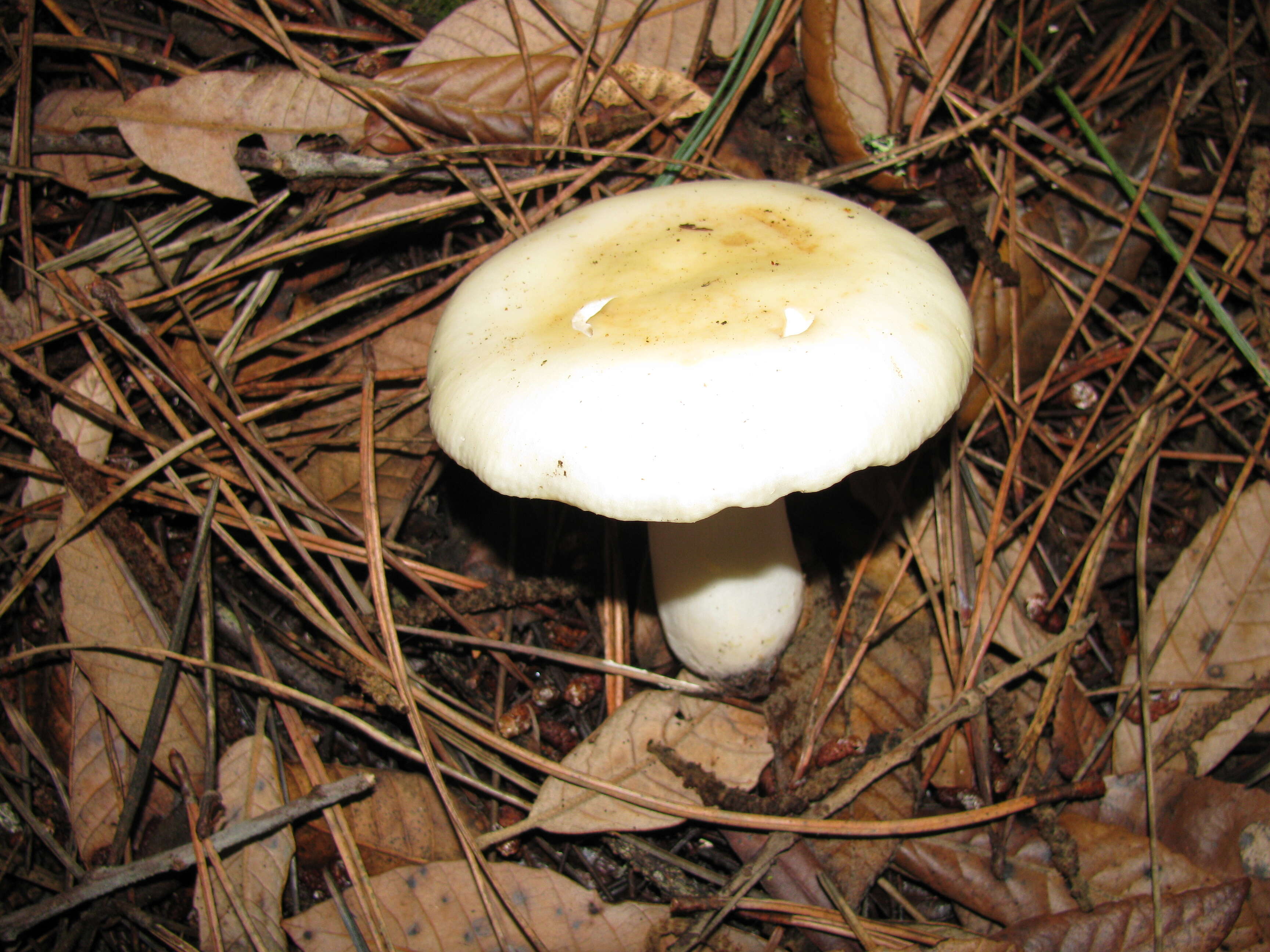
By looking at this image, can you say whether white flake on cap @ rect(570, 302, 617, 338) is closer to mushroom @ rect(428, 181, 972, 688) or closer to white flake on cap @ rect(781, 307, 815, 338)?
mushroom @ rect(428, 181, 972, 688)

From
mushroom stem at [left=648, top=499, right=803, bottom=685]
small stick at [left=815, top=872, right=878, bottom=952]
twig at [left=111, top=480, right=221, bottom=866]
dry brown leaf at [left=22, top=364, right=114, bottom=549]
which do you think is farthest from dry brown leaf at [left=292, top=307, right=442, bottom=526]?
small stick at [left=815, top=872, right=878, bottom=952]

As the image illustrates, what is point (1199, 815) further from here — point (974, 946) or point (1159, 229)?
point (1159, 229)

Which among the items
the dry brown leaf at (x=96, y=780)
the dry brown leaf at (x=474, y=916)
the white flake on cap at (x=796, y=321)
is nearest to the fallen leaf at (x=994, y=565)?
the white flake on cap at (x=796, y=321)

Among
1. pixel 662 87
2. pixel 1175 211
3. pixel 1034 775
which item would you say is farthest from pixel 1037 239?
pixel 1034 775

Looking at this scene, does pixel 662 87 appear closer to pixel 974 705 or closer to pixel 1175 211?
pixel 1175 211

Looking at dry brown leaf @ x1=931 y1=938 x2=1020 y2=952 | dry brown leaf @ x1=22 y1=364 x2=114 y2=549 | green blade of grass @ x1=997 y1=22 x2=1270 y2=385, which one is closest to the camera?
dry brown leaf @ x1=931 y1=938 x2=1020 y2=952
